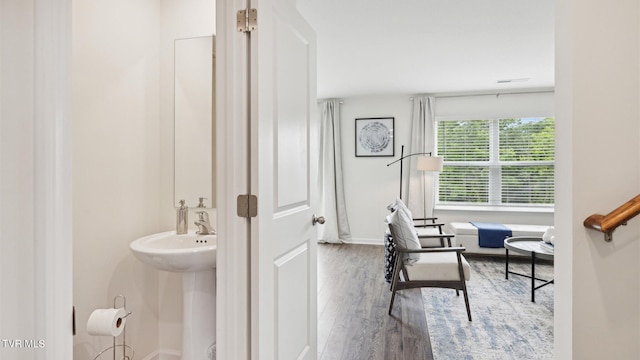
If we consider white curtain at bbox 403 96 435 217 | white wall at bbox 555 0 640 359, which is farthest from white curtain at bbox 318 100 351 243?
white wall at bbox 555 0 640 359

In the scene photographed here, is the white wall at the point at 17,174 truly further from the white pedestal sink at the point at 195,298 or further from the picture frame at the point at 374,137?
the picture frame at the point at 374,137

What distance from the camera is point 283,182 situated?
5.09 feet

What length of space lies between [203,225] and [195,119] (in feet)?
1.96

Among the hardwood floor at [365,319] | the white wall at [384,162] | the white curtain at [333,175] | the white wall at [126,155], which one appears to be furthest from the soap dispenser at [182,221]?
the white wall at [384,162]

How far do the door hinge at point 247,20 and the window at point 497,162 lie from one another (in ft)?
15.7

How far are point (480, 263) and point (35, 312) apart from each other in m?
4.83

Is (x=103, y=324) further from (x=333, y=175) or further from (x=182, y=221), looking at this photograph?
(x=333, y=175)

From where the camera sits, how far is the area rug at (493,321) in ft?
7.54

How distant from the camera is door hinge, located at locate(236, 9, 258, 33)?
4.37ft

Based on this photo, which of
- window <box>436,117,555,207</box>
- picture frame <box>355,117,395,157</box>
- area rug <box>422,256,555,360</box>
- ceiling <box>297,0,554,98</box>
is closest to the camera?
area rug <box>422,256,555,360</box>

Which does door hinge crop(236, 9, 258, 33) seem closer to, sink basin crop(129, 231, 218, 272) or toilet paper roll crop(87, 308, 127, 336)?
sink basin crop(129, 231, 218, 272)

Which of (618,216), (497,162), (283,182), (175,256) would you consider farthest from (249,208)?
(497,162)

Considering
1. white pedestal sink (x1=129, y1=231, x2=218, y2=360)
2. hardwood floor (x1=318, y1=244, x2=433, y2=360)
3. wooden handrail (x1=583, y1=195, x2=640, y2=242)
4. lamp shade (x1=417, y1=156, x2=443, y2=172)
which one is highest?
lamp shade (x1=417, y1=156, x2=443, y2=172)

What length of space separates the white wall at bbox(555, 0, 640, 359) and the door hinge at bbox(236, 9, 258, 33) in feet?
3.62
